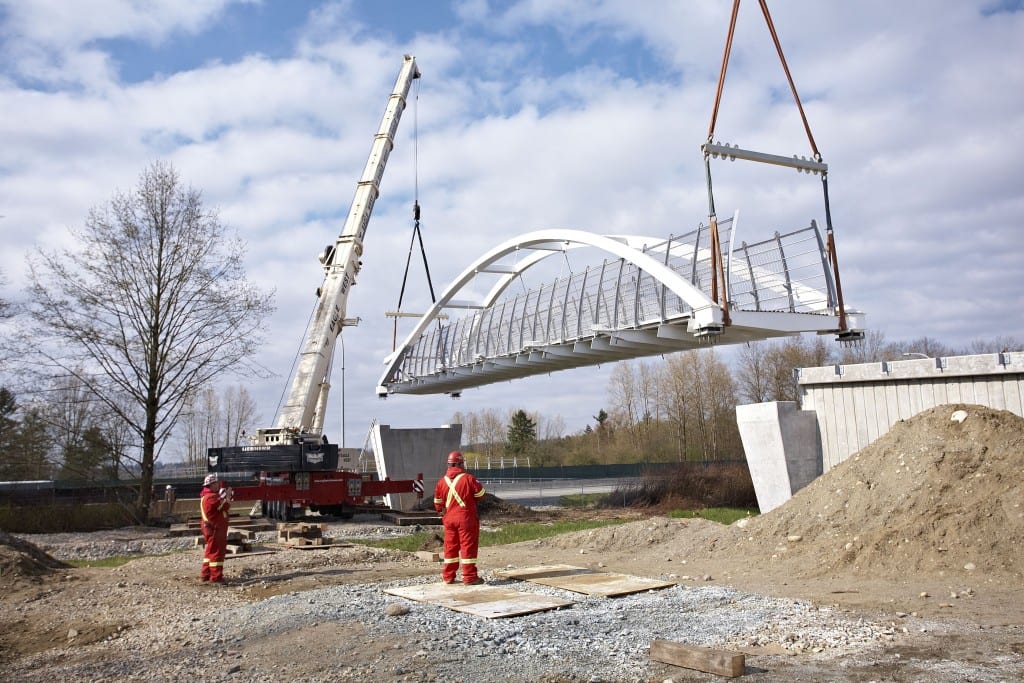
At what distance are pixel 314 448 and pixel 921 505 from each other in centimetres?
1720

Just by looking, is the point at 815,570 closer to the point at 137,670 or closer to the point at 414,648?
the point at 414,648

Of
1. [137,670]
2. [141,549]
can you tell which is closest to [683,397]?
[141,549]

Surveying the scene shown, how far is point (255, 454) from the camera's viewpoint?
23.6 metres

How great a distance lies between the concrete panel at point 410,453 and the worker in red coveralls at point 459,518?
1937 centimetres

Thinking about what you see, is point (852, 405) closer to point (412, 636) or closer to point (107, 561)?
point (412, 636)

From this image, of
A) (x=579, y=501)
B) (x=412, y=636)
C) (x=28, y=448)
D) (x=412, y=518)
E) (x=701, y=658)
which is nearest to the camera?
(x=701, y=658)

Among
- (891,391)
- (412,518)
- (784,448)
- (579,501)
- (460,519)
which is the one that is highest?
(891,391)

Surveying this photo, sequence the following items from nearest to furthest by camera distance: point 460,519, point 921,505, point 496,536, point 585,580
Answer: point 460,519 → point 585,580 → point 921,505 → point 496,536

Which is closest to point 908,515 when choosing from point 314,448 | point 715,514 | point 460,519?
point 460,519

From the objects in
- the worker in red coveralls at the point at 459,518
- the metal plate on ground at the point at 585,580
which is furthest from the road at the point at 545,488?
the worker in red coveralls at the point at 459,518

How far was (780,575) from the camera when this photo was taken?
38.9ft

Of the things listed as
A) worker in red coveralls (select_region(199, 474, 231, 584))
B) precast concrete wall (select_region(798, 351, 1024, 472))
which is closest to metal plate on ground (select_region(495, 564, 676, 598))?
worker in red coveralls (select_region(199, 474, 231, 584))

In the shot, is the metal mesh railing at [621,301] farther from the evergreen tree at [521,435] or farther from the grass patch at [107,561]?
the evergreen tree at [521,435]

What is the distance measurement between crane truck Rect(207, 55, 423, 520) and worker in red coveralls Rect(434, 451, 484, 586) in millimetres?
13431
